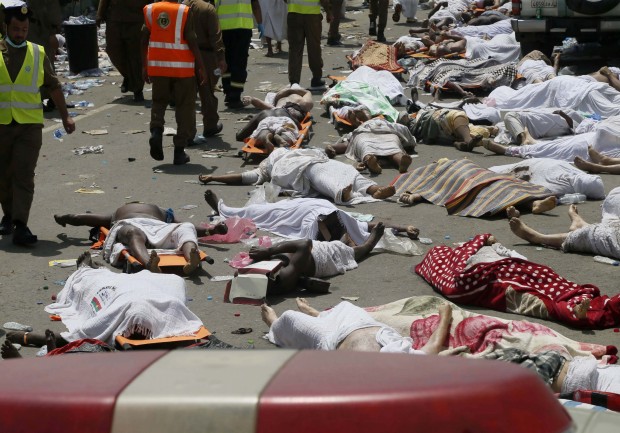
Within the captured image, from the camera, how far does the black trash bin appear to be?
16625 mm

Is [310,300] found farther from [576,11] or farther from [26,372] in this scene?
[576,11]

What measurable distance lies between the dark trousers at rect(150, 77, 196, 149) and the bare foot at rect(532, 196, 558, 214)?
3815 mm

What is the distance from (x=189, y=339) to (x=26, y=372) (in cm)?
361

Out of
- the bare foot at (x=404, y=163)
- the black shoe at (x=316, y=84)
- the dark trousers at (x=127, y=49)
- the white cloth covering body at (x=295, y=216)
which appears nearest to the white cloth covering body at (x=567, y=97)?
the bare foot at (x=404, y=163)

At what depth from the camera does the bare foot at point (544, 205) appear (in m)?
8.60

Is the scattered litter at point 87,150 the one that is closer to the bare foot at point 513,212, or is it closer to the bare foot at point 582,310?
the bare foot at point 513,212

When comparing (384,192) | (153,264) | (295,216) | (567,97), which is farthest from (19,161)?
(567,97)

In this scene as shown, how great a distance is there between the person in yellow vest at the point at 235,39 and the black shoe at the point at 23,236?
5.96 m

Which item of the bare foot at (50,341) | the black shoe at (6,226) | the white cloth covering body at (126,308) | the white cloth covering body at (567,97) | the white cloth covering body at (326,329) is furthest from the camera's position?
the white cloth covering body at (567,97)

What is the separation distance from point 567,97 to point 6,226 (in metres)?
6.44

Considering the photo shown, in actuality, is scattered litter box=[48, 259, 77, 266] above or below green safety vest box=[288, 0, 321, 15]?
below

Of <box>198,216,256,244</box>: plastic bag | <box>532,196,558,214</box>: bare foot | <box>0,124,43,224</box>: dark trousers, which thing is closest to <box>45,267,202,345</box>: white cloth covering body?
<box>198,216,256,244</box>: plastic bag

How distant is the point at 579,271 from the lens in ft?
23.9

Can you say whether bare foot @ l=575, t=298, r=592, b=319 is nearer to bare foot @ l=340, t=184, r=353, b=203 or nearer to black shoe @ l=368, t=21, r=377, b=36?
bare foot @ l=340, t=184, r=353, b=203
